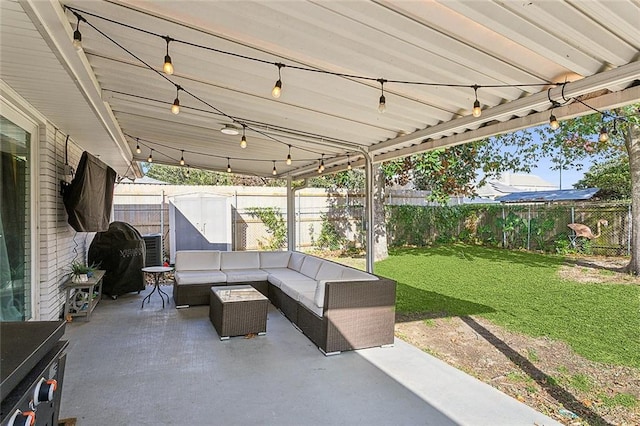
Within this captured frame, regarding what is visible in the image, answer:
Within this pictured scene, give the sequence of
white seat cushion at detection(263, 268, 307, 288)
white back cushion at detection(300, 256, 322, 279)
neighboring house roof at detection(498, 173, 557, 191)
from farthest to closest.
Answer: neighboring house roof at detection(498, 173, 557, 191) → white back cushion at detection(300, 256, 322, 279) → white seat cushion at detection(263, 268, 307, 288)

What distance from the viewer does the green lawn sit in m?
4.31

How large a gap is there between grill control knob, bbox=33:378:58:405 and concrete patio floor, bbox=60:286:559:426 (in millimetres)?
1689

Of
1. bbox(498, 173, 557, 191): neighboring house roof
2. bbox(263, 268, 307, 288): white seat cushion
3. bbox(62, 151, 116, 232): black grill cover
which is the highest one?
bbox(498, 173, 557, 191): neighboring house roof

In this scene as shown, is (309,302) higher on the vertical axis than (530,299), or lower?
higher

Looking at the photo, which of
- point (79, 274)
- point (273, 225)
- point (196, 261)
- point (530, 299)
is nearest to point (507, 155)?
point (530, 299)

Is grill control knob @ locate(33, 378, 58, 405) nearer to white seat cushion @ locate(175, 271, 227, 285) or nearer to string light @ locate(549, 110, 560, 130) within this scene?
string light @ locate(549, 110, 560, 130)

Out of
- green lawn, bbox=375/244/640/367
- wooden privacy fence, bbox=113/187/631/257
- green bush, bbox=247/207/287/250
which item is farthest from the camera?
green bush, bbox=247/207/287/250

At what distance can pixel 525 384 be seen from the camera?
10.5 feet

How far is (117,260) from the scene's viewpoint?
619cm

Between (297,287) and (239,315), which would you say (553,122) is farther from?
(239,315)

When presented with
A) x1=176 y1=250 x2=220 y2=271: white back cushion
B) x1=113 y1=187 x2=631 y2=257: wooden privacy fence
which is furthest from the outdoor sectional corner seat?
x1=113 y1=187 x2=631 y2=257: wooden privacy fence

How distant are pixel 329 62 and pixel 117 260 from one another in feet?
16.8

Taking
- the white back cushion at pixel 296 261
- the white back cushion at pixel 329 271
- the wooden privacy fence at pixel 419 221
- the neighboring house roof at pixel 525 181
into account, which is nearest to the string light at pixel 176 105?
the white back cushion at pixel 329 271

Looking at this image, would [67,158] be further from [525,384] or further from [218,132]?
[525,384]
